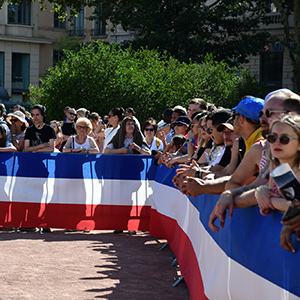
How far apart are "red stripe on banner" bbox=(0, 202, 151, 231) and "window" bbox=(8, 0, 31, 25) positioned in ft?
162

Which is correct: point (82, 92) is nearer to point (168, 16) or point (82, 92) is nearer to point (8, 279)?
point (168, 16)

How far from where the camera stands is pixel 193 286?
6293mm

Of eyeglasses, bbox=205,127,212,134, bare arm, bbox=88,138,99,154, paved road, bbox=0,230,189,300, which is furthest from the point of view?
bare arm, bbox=88,138,99,154

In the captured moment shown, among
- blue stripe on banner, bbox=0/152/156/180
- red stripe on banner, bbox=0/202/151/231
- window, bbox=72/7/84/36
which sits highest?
window, bbox=72/7/84/36

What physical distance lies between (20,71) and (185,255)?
53124mm

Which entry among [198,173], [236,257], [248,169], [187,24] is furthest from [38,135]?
[187,24]

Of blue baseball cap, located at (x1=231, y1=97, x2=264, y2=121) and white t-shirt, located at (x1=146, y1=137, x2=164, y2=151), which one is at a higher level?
blue baseball cap, located at (x1=231, y1=97, x2=264, y2=121)

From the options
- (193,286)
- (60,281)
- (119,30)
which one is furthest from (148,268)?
(119,30)

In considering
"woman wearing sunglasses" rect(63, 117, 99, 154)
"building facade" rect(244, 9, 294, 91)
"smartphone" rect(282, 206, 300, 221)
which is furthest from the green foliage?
"smartphone" rect(282, 206, 300, 221)

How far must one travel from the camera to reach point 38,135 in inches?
475

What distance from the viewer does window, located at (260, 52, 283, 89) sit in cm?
4359

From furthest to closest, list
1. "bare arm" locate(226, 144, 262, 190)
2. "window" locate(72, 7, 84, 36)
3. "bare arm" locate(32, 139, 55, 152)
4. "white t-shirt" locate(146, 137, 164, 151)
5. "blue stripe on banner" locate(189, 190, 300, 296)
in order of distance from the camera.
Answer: "window" locate(72, 7, 84, 36) → "white t-shirt" locate(146, 137, 164, 151) → "bare arm" locate(32, 139, 55, 152) → "bare arm" locate(226, 144, 262, 190) → "blue stripe on banner" locate(189, 190, 300, 296)

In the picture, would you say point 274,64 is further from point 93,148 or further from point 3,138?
point 3,138

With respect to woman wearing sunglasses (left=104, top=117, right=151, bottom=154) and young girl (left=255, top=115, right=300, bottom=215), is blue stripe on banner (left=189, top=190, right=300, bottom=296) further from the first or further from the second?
woman wearing sunglasses (left=104, top=117, right=151, bottom=154)
